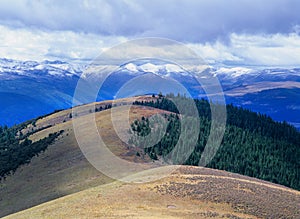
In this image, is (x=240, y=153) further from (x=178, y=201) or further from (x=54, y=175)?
(x=178, y=201)

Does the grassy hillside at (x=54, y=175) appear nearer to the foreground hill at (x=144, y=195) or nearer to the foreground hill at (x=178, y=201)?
the foreground hill at (x=144, y=195)

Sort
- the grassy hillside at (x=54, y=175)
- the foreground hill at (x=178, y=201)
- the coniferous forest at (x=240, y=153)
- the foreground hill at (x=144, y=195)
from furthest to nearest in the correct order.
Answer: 1. the coniferous forest at (x=240, y=153)
2. the grassy hillside at (x=54, y=175)
3. the foreground hill at (x=144, y=195)
4. the foreground hill at (x=178, y=201)

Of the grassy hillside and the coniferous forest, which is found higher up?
the coniferous forest

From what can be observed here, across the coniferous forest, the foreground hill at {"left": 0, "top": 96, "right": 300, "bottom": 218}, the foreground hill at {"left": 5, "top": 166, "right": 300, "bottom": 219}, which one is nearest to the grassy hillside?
the foreground hill at {"left": 0, "top": 96, "right": 300, "bottom": 218}

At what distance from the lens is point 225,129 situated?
157 m

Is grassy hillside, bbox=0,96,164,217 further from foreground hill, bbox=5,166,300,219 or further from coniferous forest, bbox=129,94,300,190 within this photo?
foreground hill, bbox=5,166,300,219

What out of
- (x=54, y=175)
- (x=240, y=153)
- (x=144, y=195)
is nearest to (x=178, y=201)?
(x=144, y=195)

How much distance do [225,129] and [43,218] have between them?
358 ft

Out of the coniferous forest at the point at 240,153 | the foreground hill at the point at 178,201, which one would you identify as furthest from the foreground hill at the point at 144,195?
the coniferous forest at the point at 240,153

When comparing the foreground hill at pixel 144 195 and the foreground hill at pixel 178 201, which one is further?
the foreground hill at pixel 144 195

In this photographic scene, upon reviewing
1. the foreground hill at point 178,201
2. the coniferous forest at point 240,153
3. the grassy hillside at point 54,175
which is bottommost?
the foreground hill at point 178,201

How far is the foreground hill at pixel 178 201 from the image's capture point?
58.2m

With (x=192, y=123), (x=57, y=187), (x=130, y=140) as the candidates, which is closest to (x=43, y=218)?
(x=57, y=187)

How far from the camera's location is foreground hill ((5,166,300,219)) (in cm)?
5821
